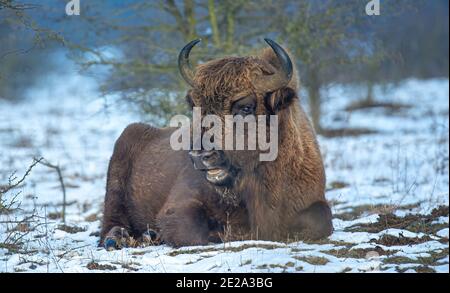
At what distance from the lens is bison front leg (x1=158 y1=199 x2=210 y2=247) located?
22.7 feet

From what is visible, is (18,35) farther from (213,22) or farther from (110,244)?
(213,22)

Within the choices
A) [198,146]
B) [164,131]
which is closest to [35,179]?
[164,131]

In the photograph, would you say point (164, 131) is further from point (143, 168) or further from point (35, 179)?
point (35, 179)

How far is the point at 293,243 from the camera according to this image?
657 centimetres

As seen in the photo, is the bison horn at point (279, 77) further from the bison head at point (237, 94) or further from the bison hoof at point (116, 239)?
the bison hoof at point (116, 239)

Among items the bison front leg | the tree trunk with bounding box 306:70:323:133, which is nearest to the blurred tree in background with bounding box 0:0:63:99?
the bison front leg

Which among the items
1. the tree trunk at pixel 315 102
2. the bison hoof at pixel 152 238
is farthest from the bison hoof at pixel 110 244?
the tree trunk at pixel 315 102

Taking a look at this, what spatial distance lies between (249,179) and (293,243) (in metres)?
0.76

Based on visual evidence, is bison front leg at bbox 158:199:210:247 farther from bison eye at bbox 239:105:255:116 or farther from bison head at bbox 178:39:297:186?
bison eye at bbox 239:105:255:116

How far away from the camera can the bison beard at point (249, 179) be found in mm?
6562

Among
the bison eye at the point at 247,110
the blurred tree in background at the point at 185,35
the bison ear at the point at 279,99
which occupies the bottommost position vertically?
the bison eye at the point at 247,110

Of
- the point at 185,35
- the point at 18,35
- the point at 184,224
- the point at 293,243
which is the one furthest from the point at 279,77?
the point at 185,35

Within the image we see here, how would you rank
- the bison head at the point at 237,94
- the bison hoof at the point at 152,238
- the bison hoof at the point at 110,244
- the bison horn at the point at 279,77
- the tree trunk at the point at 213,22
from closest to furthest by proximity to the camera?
1. the bison head at the point at 237,94
2. the bison horn at the point at 279,77
3. the bison hoof at the point at 110,244
4. the bison hoof at the point at 152,238
5. the tree trunk at the point at 213,22

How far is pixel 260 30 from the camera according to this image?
13203 mm
